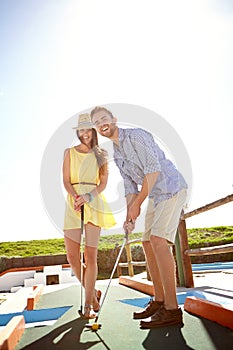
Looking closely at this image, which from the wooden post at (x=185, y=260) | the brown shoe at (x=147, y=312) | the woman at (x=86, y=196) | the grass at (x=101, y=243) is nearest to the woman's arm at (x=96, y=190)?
the woman at (x=86, y=196)

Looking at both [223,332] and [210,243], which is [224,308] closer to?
[223,332]

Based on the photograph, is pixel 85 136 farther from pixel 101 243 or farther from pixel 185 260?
pixel 101 243

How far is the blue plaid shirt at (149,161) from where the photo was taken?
71.9 inches

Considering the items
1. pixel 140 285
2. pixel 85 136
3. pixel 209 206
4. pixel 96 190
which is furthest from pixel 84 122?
pixel 140 285

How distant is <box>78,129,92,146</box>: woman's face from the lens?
8.10 ft

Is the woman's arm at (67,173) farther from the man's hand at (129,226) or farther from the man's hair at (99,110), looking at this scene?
the man's hand at (129,226)

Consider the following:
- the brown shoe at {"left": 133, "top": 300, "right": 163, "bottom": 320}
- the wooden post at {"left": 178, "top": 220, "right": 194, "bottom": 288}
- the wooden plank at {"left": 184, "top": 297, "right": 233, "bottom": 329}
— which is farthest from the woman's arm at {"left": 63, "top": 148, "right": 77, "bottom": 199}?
the wooden post at {"left": 178, "top": 220, "right": 194, "bottom": 288}

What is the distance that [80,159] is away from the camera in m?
2.46

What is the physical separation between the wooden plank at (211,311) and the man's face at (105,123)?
1043mm

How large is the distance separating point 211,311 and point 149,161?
0.79 m

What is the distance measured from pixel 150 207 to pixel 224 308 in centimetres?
75

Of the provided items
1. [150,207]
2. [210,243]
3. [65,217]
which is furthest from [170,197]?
[210,243]

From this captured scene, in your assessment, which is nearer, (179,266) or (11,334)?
(11,334)

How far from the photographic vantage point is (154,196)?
190 cm
